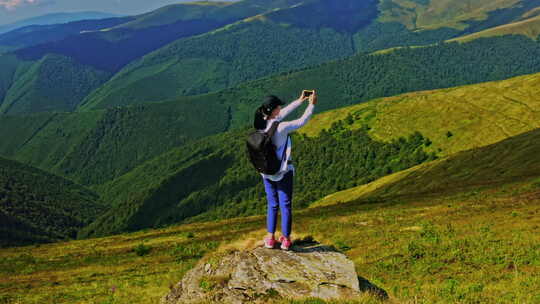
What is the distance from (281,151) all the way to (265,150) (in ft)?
2.34

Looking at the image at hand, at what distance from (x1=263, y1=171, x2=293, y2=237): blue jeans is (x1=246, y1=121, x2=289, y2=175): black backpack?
2.48ft

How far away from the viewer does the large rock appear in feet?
46.8

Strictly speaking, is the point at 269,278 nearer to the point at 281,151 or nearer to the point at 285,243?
the point at 285,243

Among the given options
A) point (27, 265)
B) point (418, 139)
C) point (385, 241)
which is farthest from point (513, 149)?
point (418, 139)

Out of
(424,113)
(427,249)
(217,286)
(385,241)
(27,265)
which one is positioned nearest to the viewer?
(217,286)

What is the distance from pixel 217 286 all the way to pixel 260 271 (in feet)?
5.18

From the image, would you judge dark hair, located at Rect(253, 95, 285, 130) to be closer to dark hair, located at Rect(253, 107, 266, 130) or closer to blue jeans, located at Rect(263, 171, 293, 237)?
dark hair, located at Rect(253, 107, 266, 130)

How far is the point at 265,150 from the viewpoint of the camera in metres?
14.5

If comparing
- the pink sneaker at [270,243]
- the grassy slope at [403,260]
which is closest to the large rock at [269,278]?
the pink sneaker at [270,243]

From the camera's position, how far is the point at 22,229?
645 ft

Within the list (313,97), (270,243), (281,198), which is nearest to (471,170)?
(270,243)

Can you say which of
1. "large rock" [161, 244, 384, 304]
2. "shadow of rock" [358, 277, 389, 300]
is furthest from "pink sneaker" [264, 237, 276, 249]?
"shadow of rock" [358, 277, 389, 300]

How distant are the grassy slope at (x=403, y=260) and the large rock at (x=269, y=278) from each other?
126cm

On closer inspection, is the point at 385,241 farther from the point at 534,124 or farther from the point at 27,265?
the point at 534,124
